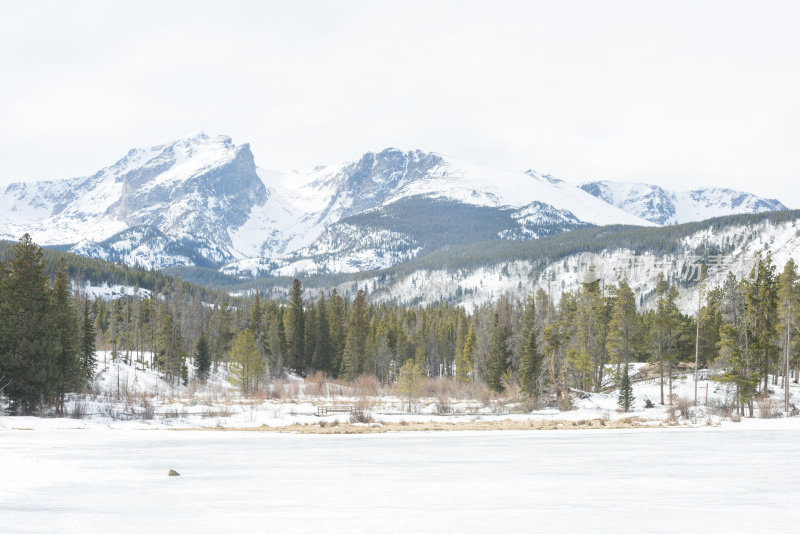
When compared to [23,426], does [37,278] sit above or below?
above

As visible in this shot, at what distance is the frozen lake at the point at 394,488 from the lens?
9234 mm

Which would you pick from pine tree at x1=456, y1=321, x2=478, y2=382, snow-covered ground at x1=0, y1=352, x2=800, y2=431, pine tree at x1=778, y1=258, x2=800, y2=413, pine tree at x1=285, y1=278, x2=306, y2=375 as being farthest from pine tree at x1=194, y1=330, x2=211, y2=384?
pine tree at x1=778, y1=258, x2=800, y2=413

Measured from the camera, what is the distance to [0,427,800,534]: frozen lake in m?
9.23

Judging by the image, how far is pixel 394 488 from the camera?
12484 millimetres

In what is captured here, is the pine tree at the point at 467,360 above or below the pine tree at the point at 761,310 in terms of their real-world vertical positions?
below

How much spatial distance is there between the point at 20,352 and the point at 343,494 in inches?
1330

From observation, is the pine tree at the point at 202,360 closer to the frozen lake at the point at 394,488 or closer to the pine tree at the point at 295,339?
the pine tree at the point at 295,339

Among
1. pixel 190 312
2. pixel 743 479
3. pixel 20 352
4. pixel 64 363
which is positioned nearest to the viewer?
pixel 743 479

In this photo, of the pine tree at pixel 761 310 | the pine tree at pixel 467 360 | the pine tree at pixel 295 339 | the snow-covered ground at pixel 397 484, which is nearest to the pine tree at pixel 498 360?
the pine tree at pixel 467 360

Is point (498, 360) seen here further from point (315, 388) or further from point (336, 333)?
point (336, 333)

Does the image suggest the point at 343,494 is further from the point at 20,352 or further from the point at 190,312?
the point at 190,312

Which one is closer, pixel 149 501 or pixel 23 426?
pixel 149 501

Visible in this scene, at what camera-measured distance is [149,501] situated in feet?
35.4

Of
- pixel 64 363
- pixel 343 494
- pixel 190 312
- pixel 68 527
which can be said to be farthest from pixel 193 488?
pixel 190 312
